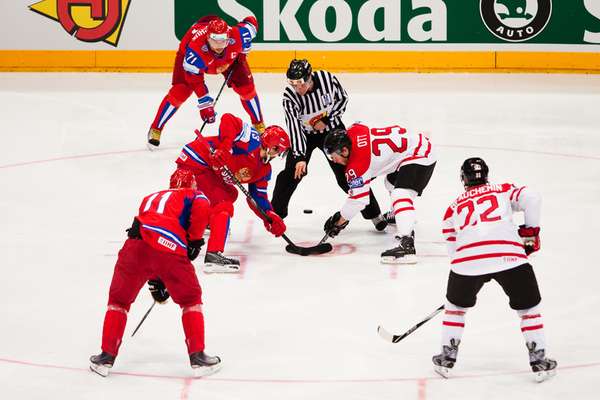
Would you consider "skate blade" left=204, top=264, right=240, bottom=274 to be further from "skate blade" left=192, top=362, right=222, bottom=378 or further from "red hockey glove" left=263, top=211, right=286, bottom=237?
"skate blade" left=192, top=362, right=222, bottom=378

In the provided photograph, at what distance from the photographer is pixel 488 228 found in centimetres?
492

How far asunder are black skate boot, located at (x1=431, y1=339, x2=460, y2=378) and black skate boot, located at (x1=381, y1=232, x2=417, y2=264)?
180 centimetres

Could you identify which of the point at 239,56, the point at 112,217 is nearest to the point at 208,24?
the point at 239,56

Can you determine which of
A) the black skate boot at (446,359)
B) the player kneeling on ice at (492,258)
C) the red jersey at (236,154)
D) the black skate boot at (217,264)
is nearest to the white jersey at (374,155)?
the red jersey at (236,154)

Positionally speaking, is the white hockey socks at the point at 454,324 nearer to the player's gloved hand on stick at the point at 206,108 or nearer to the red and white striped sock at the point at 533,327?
the red and white striped sock at the point at 533,327

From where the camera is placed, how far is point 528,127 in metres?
10.8

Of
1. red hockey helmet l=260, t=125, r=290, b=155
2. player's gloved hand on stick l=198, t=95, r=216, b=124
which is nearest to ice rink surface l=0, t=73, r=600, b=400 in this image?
player's gloved hand on stick l=198, t=95, r=216, b=124

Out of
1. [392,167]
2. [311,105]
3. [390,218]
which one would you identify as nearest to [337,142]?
[392,167]

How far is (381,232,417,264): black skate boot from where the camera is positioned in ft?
22.4

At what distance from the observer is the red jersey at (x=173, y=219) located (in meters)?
5.00

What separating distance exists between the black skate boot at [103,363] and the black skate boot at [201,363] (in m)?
0.33

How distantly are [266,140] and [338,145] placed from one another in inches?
16.6

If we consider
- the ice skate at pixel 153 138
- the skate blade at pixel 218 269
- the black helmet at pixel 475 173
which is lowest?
the ice skate at pixel 153 138

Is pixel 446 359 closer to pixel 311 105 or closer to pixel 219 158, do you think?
pixel 219 158
